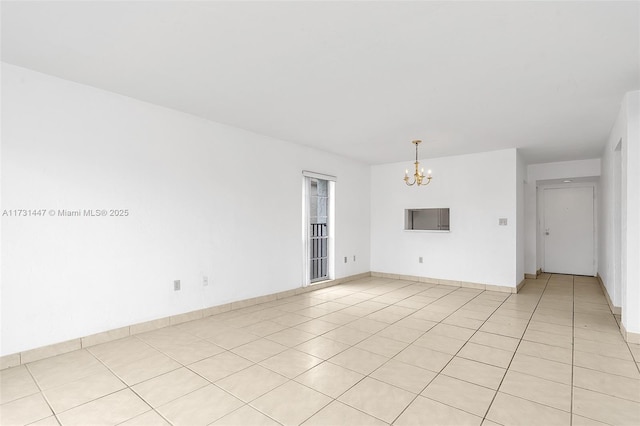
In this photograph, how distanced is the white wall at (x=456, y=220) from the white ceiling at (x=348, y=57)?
71.8 inches

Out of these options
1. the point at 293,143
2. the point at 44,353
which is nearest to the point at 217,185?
the point at 293,143

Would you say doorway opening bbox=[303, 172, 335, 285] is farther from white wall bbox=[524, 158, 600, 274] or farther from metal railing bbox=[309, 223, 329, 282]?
white wall bbox=[524, 158, 600, 274]

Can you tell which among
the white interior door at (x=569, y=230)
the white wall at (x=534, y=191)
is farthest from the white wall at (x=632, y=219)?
the white interior door at (x=569, y=230)

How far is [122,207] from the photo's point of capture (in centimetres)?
355

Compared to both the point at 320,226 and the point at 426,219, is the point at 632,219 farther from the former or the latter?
the point at 320,226

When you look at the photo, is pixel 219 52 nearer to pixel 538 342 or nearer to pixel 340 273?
pixel 538 342

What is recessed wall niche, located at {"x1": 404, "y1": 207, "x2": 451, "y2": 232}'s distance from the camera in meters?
6.90

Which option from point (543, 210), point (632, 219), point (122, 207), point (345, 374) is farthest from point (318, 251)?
point (543, 210)

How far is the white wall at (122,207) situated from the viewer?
291 centimetres

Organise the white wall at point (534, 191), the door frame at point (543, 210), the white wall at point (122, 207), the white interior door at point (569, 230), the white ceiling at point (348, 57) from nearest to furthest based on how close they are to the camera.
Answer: the white ceiling at point (348, 57), the white wall at point (122, 207), the white wall at point (534, 191), the door frame at point (543, 210), the white interior door at point (569, 230)

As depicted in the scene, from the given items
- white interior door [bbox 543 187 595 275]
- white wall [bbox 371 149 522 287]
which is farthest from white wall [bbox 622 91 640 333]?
white interior door [bbox 543 187 595 275]

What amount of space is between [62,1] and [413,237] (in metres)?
6.41

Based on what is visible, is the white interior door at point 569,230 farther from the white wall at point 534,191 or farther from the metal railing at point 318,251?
the metal railing at point 318,251

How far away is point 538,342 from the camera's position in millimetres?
3445
